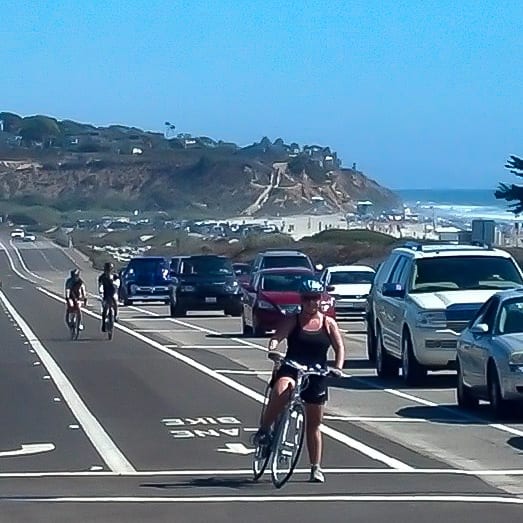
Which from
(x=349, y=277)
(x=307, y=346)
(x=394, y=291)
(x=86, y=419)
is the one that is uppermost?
(x=394, y=291)

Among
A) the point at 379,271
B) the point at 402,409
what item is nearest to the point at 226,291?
the point at 379,271

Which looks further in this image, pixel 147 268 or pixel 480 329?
pixel 147 268

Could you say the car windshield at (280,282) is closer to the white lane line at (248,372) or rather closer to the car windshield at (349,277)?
the white lane line at (248,372)

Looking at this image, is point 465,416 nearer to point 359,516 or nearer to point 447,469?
point 447,469

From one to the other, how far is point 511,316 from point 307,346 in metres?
6.69

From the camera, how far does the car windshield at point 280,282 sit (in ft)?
116

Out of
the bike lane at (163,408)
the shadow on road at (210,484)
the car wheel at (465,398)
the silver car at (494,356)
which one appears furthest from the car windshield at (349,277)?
the shadow on road at (210,484)

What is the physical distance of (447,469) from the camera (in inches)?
575

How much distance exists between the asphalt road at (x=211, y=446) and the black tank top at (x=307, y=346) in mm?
1047

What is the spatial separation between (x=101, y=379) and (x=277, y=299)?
10.1 metres

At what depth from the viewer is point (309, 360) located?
13.5m

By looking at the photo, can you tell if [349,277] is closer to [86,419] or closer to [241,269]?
[241,269]

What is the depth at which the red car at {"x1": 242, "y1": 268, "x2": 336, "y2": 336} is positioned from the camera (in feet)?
113

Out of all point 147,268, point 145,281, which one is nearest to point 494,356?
point 147,268
